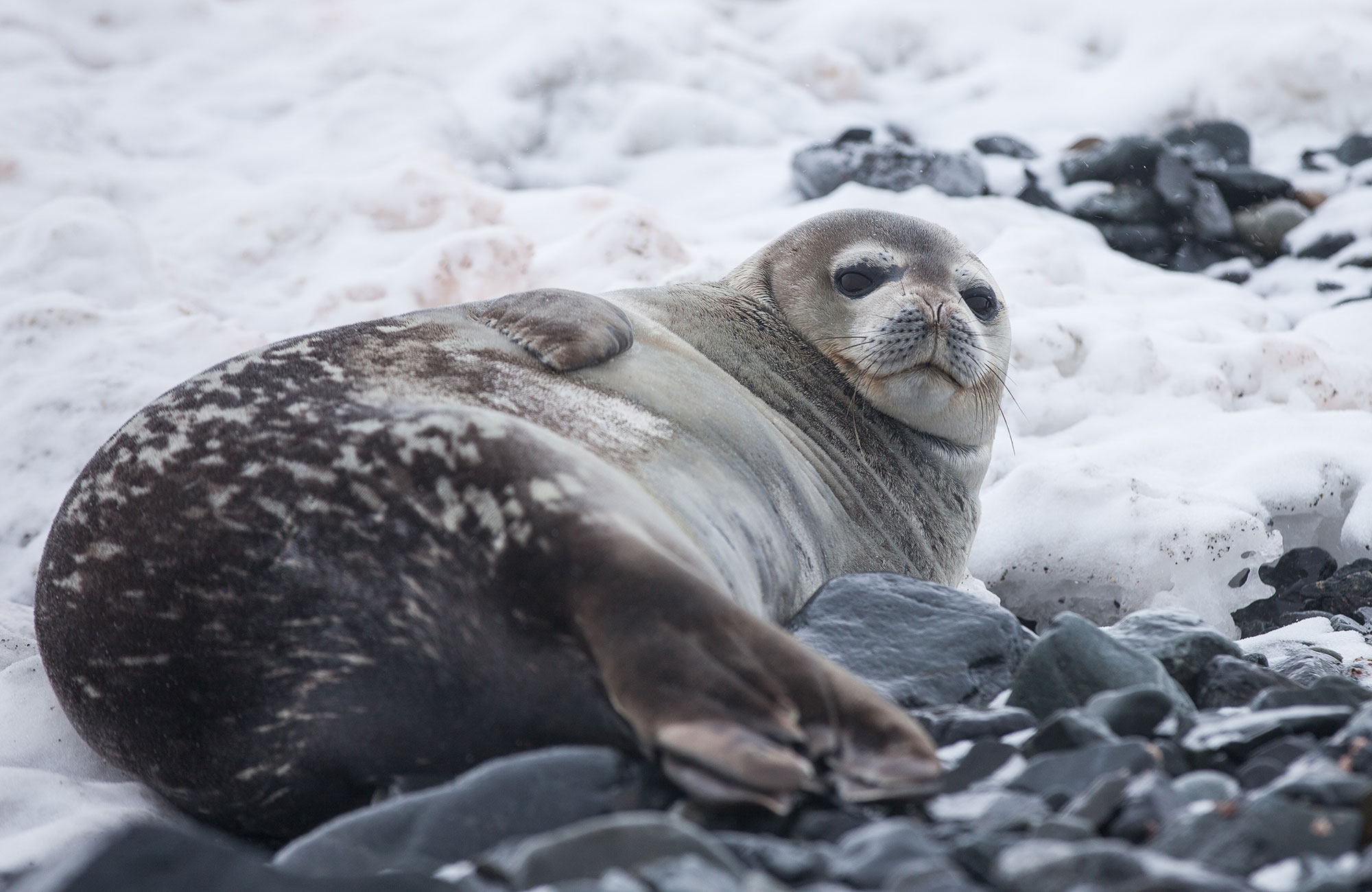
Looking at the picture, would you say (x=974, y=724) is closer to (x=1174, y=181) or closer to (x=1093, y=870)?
(x=1093, y=870)

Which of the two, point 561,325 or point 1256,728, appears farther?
point 561,325

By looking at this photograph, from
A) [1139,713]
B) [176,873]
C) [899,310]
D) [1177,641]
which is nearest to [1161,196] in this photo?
[899,310]

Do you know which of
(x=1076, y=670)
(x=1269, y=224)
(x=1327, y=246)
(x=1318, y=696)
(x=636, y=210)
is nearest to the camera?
(x=1318, y=696)

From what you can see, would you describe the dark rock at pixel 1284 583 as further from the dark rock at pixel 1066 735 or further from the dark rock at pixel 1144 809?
the dark rock at pixel 1144 809

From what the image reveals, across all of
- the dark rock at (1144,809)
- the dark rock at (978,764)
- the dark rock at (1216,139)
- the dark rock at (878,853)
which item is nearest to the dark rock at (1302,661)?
the dark rock at (978,764)

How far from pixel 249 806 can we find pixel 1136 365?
3.82 m

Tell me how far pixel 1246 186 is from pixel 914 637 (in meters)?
5.78

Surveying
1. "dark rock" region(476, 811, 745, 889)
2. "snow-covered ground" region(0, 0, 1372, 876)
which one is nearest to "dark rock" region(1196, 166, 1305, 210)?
"snow-covered ground" region(0, 0, 1372, 876)

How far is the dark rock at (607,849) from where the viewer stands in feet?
A: 4.36

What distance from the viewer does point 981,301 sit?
11.3 feet

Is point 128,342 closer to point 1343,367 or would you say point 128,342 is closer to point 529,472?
point 529,472

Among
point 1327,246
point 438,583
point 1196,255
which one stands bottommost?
point 1196,255

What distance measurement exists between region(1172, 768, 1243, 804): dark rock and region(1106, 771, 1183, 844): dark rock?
18mm

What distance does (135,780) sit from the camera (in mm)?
2160
